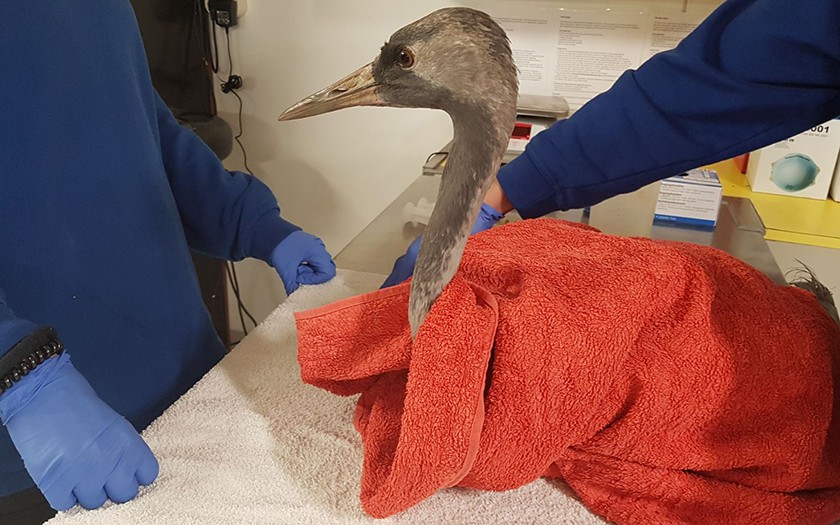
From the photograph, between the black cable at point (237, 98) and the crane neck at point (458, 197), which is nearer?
the crane neck at point (458, 197)

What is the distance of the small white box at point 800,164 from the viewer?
1.32m

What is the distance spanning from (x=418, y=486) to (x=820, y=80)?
0.56m

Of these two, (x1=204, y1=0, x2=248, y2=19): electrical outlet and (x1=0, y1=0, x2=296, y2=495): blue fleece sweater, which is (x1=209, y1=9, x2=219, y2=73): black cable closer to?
(x1=204, y1=0, x2=248, y2=19): electrical outlet

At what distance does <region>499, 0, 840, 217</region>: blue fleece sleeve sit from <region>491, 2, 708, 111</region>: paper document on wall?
79cm

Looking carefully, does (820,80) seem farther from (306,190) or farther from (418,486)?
(306,190)

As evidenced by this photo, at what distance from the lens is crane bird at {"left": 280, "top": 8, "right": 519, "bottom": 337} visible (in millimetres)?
505

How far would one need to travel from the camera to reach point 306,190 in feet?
6.23

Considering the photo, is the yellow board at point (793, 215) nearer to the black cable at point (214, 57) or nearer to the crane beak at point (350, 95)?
the crane beak at point (350, 95)

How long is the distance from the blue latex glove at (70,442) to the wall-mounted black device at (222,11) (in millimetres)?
1291

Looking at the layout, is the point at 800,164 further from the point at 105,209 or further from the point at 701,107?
the point at 105,209

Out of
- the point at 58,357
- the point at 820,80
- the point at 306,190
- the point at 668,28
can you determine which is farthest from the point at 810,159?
the point at 58,357

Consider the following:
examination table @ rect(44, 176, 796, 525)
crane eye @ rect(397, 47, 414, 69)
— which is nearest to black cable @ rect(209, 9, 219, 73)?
examination table @ rect(44, 176, 796, 525)

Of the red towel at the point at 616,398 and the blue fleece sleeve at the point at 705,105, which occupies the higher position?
the blue fleece sleeve at the point at 705,105

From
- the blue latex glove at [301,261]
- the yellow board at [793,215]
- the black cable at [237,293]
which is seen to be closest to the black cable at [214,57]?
the black cable at [237,293]
